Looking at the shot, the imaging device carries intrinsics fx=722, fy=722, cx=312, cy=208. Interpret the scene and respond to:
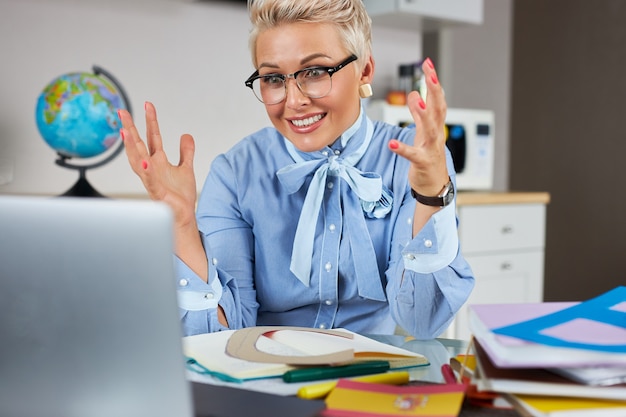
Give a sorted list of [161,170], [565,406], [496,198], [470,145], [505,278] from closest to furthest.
Answer: [565,406], [161,170], [496,198], [505,278], [470,145]

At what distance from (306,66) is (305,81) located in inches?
1.1

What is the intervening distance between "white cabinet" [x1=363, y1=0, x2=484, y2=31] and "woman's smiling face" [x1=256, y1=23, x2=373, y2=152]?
68.8 inches

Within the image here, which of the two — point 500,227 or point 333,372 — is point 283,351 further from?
point 500,227

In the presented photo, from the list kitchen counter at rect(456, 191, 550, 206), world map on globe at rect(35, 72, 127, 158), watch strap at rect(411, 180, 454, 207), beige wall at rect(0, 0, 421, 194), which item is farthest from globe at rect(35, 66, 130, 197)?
kitchen counter at rect(456, 191, 550, 206)

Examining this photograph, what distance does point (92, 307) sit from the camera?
0.53 meters

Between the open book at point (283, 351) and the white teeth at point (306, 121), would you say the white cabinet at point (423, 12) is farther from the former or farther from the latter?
the open book at point (283, 351)

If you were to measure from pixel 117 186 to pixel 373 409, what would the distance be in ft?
6.61

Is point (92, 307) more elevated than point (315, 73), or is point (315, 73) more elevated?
point (315, 73)

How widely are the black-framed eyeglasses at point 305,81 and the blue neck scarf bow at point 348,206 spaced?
0.12 m

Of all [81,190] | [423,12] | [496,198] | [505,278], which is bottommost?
[505,278]

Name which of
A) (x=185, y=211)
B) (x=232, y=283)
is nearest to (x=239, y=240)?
(x=232, y=283)

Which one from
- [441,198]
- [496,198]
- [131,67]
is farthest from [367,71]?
[496,198]

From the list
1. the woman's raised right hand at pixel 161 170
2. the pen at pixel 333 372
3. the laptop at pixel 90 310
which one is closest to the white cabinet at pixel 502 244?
the woman's raised right hand at pixel 161 170

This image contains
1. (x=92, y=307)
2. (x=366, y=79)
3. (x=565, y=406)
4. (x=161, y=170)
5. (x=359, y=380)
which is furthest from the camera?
(x=366, y=79)
